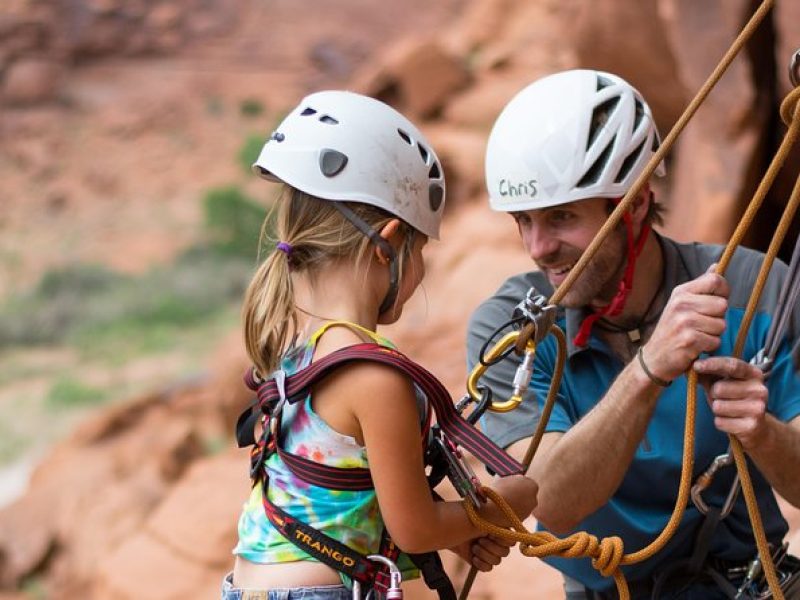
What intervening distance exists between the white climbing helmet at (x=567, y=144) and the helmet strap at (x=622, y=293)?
0.42ft

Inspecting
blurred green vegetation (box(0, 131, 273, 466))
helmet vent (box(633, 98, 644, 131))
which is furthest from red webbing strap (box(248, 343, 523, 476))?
blurred green vegetation (box(0, 131, 273, 466))

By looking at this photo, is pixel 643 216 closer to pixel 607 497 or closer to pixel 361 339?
pixel 607 497

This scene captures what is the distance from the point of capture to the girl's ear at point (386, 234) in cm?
246

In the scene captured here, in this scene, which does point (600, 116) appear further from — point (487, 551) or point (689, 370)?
point (487, 551)

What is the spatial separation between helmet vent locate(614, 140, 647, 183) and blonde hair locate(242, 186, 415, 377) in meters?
0.81

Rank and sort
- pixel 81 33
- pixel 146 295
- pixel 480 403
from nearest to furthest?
pixel 480 403 → pixel 146 295 → pixel 81 33

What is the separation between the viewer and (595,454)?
264cm

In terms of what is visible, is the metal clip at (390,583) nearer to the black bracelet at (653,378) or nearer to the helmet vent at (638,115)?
the black bracelet at (653,378)

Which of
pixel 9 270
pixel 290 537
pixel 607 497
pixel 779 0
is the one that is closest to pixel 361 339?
pixel 290 537

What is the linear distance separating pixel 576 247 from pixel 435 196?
20.5 inches

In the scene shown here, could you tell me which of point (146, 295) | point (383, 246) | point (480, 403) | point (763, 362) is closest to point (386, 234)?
point (383, 246)

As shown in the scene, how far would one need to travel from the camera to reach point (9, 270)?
2386 cm

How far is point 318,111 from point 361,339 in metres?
0.59

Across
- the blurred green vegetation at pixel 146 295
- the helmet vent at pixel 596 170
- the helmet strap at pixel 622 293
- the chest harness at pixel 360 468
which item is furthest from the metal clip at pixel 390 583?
the blurred green vegetation at pixel 146 295
